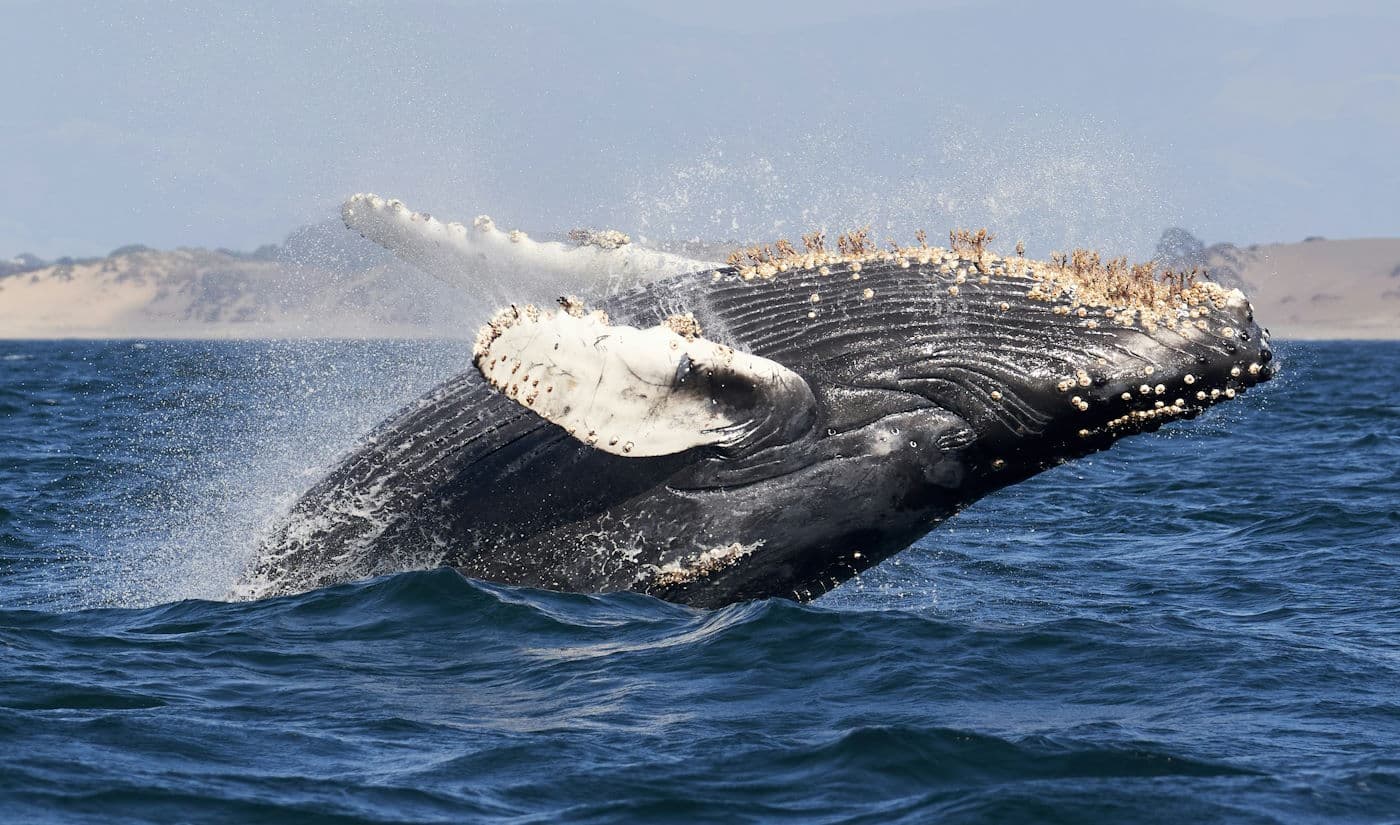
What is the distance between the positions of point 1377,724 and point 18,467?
1678 cm

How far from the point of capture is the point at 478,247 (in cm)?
1142

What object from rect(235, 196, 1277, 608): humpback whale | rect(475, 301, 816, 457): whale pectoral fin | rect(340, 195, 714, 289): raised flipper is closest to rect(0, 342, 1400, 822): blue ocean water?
rect(235, 196, 1277, 608): humpback whale

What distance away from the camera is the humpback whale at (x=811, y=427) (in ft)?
30.2

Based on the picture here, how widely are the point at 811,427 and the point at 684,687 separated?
68.8 inches

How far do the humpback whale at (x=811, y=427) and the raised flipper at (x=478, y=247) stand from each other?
142cm

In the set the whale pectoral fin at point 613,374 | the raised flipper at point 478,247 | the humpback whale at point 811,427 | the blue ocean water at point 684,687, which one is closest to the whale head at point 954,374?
the humpback whale at point 811,427

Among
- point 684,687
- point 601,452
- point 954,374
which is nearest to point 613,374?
point 601,452

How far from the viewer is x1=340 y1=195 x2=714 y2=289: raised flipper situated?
1133 cm

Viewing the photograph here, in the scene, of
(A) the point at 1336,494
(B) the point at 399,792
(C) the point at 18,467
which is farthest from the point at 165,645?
(A) the point at 1336,494

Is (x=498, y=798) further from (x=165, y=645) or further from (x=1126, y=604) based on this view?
(x=1126, y=604)

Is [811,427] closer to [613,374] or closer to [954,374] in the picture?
[954,374]

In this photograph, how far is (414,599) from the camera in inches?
384

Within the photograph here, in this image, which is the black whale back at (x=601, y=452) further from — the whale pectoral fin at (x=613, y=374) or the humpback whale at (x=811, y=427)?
the whale pectoral fin at (x=613, y=374)

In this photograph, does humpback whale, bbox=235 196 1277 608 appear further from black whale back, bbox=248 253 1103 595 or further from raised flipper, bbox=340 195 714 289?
raised flipper, bbox=340 195 714 289
